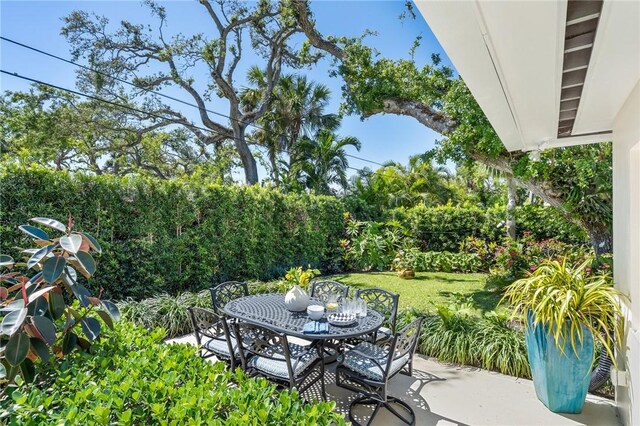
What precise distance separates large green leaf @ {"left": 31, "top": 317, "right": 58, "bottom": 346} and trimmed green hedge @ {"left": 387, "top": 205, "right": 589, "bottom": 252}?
12606 mm

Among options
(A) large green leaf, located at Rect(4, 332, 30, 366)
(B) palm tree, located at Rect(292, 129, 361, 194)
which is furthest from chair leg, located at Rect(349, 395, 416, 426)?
(B) palm tree, located at Rect(292, 129, 361, 194)

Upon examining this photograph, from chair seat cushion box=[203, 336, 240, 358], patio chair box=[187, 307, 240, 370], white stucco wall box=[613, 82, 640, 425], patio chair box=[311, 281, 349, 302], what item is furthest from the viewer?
patio chair box=[311, 281, 349, 302]

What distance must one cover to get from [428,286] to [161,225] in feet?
23.7

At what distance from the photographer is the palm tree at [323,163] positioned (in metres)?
17.3

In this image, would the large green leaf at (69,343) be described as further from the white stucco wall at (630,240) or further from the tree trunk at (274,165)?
the tree trunk at (274,165)

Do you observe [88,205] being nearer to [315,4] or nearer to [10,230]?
[10,230]

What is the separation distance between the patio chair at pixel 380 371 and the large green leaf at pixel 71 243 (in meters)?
2.65

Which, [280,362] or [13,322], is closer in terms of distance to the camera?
[13,322]

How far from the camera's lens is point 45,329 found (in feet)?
7.23

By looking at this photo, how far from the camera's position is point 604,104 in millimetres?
3270

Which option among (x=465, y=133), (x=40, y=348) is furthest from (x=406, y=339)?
(x=465, y=133)

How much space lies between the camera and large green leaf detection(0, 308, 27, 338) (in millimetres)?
2046

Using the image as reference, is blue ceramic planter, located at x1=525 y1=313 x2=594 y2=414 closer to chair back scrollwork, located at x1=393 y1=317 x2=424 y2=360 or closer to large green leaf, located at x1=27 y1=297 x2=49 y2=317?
chair back scrollwork, located at x1=393 y1=317 x2=424 y2=360

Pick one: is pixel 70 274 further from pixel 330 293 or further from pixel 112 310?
pixel 330 293
